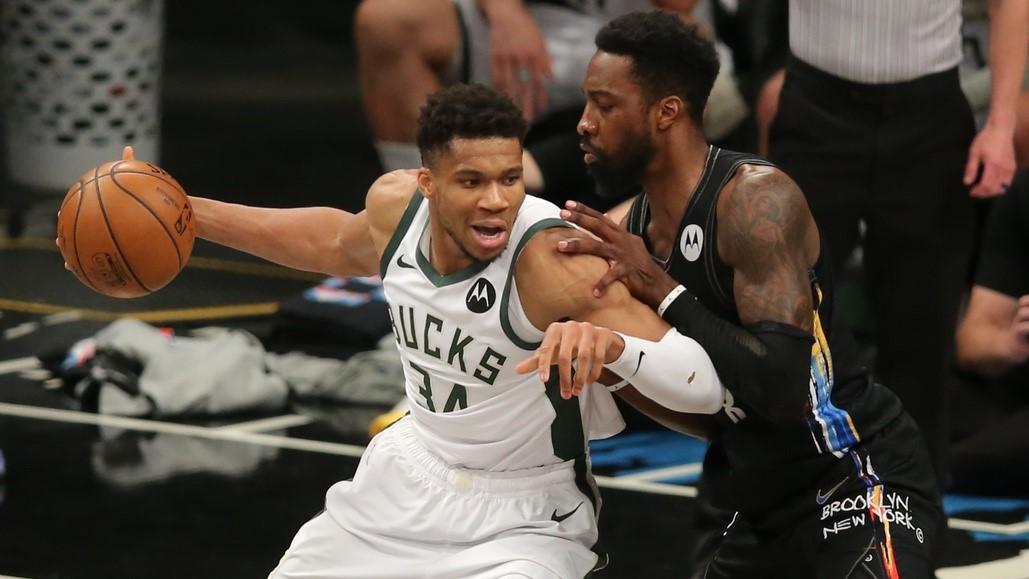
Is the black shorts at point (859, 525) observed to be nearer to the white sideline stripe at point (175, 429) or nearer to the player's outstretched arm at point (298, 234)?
the player's outstretched arm at point (298, 234)

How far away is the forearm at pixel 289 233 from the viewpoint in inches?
159

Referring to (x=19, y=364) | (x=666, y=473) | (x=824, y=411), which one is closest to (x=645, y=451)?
(x=666, y=473)

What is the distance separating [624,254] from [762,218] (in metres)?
0.32

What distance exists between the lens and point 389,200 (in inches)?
154

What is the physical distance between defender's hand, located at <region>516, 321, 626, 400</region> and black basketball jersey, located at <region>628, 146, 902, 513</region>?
22.0 inches

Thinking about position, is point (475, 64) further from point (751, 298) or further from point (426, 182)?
point (751, 298)

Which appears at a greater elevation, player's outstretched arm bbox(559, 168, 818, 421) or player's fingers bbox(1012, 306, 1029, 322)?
player's outstretched arm bbox(559, 168, 818, 421)

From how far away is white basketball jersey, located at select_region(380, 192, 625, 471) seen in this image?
361 centimetres

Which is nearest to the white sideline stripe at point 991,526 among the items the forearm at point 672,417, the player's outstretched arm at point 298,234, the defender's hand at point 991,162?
the defender's hand at point 991,162

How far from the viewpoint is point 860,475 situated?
3.84m

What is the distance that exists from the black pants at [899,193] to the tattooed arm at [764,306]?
1087 mm

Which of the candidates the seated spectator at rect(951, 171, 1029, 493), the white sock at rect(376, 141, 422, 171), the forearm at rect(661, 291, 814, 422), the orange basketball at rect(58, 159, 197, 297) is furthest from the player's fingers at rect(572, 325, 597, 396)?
the white sock at rect(376, 141, 422, 171)

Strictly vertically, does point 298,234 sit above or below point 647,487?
above

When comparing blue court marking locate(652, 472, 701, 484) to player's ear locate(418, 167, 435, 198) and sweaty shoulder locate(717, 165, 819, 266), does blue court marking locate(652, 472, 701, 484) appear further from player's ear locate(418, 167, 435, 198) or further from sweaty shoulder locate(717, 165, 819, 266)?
player's ear locate(418, 167, 435, 198)
